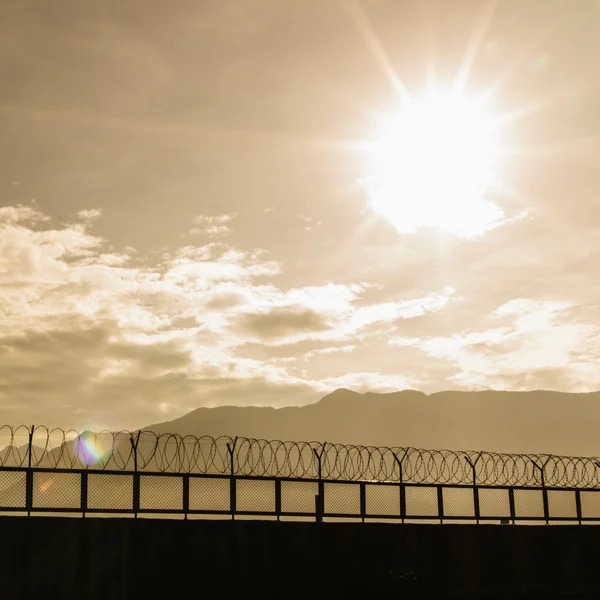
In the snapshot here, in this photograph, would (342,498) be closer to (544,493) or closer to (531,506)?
(544,493)

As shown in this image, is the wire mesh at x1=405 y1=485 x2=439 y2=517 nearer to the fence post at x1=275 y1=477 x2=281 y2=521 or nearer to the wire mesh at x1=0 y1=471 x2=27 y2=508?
the fence post at x1=275 y1=477 x2=281 y2=521

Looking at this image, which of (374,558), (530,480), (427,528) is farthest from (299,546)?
(530,480)

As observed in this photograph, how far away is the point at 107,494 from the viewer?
18203mm

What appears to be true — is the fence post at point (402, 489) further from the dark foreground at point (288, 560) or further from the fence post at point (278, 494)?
the fence post at point (278, 494)

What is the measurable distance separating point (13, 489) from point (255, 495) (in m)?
5.24

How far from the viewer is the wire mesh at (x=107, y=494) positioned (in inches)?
711

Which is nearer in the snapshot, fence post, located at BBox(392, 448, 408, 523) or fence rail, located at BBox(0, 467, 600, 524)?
fence rail, located at BBox(0, 467, 600, 524)

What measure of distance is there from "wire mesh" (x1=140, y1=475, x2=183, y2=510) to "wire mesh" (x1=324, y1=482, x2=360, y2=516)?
3688 mm

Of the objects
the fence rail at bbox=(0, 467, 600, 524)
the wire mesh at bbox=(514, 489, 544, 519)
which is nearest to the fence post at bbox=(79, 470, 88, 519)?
the fence rail at bbox=(0, 467, 600, 524)

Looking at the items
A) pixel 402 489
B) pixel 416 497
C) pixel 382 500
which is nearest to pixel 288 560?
pixel 382 500

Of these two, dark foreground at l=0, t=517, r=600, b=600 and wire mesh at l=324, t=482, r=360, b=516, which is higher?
wire mesh at l=324, t=482, r=360, b=516

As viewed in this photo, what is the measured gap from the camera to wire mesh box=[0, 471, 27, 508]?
17.2m

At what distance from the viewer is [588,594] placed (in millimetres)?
23906

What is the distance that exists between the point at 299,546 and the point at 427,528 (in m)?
3.67
